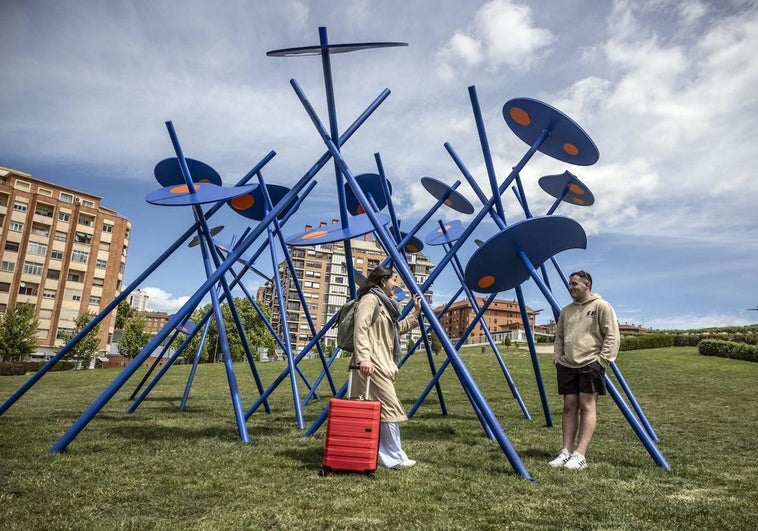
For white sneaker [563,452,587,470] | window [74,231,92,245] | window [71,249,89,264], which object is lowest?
white sneaker [563,452,587,470]

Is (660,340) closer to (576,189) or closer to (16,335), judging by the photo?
(576,189)

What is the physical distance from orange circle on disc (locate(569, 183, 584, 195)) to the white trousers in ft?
19.8

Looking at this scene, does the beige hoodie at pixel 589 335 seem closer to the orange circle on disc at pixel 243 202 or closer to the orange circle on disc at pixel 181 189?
the orange circle on disc at pixel 181 189

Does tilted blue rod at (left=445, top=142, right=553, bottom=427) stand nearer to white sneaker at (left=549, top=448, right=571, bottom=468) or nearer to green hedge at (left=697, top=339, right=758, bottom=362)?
white sneaker at (left=549, top=448, right=571, bottom=468)

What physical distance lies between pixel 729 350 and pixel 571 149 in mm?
26360

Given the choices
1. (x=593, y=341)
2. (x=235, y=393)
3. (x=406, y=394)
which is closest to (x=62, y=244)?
(x=406, y=394)

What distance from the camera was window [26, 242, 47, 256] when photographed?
53500mm

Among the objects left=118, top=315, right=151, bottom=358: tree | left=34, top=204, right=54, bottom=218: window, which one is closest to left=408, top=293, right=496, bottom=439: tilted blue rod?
left=118, top=315, right=151, bottom=358: tree

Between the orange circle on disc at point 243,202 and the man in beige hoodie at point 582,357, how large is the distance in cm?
723

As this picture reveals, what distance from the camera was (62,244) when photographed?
5588 cm

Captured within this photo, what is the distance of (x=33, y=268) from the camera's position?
53.5 metres

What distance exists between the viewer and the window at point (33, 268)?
174 feet

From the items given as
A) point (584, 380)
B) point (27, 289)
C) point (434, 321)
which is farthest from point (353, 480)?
point (27, 289)

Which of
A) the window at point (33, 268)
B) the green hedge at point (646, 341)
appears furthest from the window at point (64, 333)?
the green hedge at point (646, 341)
